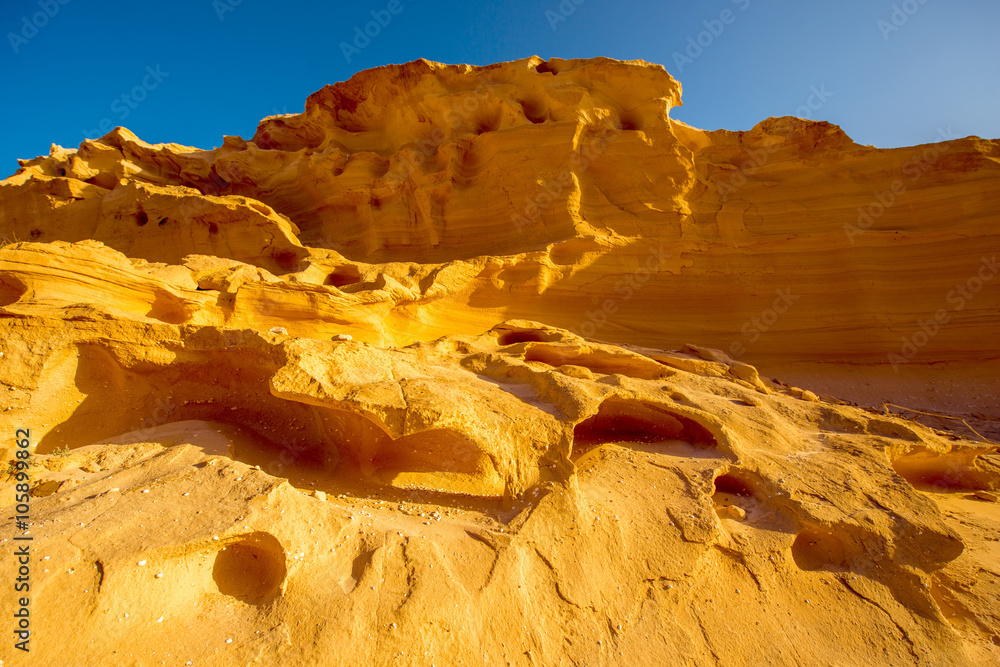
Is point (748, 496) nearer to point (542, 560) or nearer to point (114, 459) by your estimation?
point (542, 560)

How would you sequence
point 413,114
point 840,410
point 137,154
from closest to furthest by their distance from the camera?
point 840,410, point 413,114, point 137,154

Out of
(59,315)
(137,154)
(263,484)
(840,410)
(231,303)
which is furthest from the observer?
(137,154)

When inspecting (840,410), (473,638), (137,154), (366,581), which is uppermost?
(137,154)

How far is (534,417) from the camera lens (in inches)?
158

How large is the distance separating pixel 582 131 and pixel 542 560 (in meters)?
10.0

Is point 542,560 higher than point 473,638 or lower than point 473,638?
higher

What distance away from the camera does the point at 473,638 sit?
2570 mm

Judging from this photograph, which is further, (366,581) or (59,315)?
(59,315)

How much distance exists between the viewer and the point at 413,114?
11883mm

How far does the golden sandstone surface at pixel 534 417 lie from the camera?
104 inches

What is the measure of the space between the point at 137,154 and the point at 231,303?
407 inches

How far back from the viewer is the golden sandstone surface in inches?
104

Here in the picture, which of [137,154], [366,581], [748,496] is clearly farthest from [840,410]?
[137,154]

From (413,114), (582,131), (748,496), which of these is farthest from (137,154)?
(748,496)
